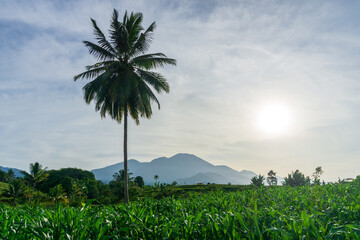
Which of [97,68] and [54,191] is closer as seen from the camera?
[97,68]

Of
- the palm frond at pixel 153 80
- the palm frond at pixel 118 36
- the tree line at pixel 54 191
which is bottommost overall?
the tree line at pixel 54 191

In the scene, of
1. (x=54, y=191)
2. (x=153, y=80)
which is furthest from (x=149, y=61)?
(x=54, y=191)

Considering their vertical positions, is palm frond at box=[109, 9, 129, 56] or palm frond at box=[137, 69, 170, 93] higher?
palm frond at box=[109, 9, 129, 56]

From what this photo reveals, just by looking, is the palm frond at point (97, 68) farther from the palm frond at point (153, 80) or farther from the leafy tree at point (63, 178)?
the leafy tree at point (63, 178)

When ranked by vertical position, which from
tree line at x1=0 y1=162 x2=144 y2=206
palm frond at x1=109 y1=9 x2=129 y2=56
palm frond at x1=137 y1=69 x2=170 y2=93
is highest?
palm frond at x1=109 y1=9 x2=129 y2=56

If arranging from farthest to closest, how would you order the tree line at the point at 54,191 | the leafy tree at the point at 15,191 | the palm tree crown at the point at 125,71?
the leafy tree at the point at 15,191, the tree line at the point at 54,191, the palm tree crown at the point at 125,71

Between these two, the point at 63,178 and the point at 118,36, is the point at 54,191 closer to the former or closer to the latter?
the point at 63,178

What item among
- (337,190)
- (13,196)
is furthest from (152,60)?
(13,196)

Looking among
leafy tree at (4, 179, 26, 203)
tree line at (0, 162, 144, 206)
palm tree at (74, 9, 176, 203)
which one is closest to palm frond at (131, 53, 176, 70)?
palm tree at (74, 9, 176, 203)

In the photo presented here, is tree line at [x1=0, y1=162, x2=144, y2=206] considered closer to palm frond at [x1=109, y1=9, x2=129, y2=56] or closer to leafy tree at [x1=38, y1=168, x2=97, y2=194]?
leafy tree at [x1=38, y1=168, x2=97, y2=194]

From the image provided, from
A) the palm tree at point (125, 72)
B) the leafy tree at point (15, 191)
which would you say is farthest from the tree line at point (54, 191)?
the palm tree at point (125, 72)

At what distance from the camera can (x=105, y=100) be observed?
2005cm

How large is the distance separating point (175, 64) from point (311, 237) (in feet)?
62.6

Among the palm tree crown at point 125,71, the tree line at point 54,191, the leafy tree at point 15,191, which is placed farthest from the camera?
the leafy tree at point 15,191
